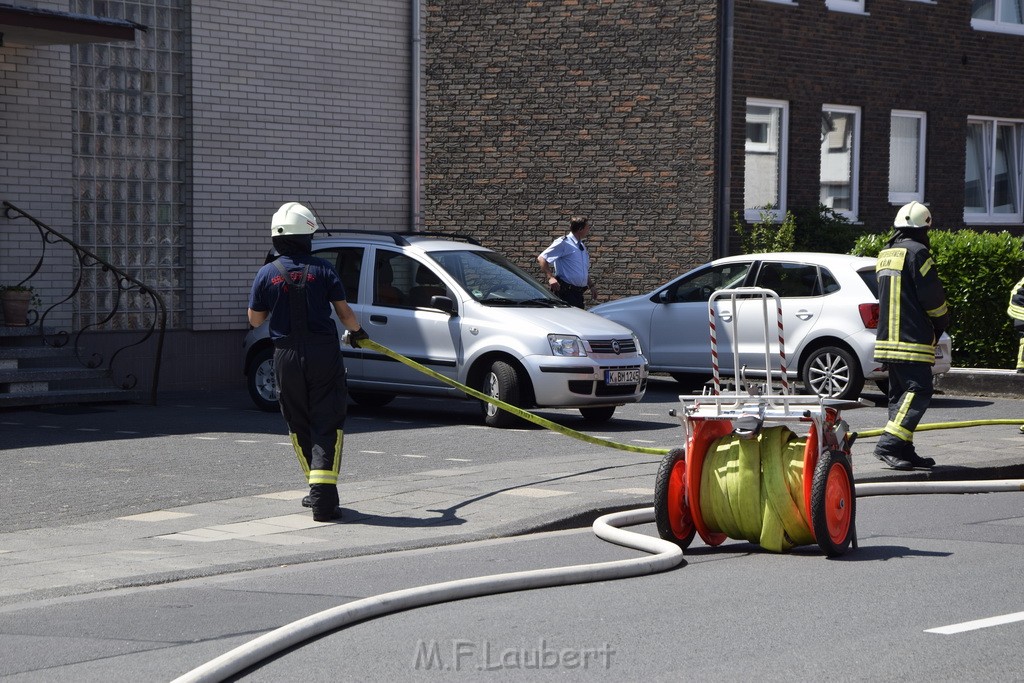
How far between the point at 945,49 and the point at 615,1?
5875 millimetres

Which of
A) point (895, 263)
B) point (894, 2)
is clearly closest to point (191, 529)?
point (895, 263)

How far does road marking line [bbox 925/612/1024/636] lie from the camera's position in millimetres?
6312

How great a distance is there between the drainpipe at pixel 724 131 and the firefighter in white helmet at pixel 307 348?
1270 centimetres

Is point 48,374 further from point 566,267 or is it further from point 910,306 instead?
point 910,306

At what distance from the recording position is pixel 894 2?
77.0 ft

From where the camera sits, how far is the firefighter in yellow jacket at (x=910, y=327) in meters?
11.2

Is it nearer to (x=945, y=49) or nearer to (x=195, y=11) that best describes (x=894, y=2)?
(x=945, y=49)

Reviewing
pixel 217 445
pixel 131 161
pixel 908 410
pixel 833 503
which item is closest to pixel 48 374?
pixel 131 161

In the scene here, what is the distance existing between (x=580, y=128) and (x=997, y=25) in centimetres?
787

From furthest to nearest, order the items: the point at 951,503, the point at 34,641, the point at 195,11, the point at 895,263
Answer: the point at 195,11 → the point at 895,263 → the point at 951,503 → the point at 34,641

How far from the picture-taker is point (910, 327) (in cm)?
1127

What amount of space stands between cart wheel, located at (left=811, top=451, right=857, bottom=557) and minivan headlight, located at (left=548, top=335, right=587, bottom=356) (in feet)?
19.2

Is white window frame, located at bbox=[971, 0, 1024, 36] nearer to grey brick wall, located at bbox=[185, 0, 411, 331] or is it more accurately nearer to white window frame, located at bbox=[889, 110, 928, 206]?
white window frame, located at bbox=[889, 110, 928, 206]

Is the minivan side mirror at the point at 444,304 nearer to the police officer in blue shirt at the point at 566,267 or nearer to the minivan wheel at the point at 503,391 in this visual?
the minivan wheel at the point at 503,391
